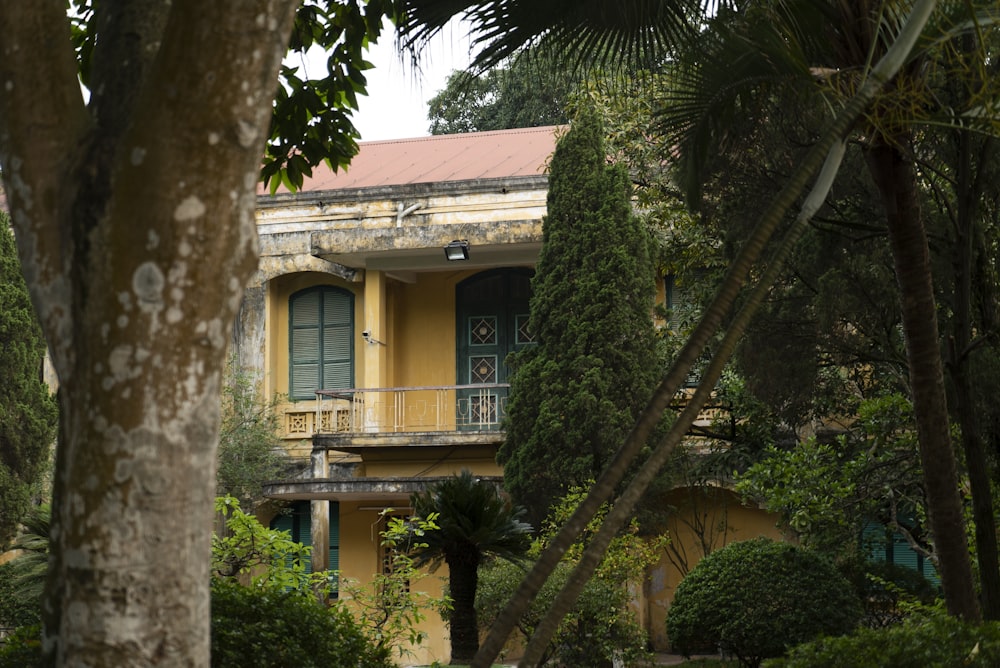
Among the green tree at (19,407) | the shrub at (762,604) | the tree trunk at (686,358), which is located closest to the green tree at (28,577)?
the green tree at (19,407)

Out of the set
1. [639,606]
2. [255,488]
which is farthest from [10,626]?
[639,606]

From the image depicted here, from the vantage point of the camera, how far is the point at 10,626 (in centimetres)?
1642

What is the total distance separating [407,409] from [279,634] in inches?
617

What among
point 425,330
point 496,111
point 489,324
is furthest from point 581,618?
point 496,111

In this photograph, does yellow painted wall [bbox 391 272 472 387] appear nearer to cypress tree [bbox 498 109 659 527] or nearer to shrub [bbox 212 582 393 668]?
cypress tree [bbox 498 109 659 527]

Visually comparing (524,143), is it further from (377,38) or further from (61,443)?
(61,443)

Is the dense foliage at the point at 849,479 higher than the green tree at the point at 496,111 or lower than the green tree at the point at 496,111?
lower

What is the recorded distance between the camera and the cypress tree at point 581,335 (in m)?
16.5

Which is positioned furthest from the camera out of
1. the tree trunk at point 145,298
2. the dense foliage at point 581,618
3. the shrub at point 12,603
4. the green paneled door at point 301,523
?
the green paneled door at point 301,523

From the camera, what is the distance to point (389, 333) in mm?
23141

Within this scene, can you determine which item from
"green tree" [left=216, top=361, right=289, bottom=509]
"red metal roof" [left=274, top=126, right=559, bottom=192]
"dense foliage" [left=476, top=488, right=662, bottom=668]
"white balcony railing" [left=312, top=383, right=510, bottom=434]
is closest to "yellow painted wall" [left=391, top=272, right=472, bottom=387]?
"white balcony railing" [left=312, top=383, right=510, bottom=434]

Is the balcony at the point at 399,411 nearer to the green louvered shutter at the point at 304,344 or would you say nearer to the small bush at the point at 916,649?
the green louvered shutter at the point at 304,344

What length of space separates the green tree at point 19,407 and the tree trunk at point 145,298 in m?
16.6

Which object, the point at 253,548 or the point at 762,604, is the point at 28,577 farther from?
the point at 762,604
